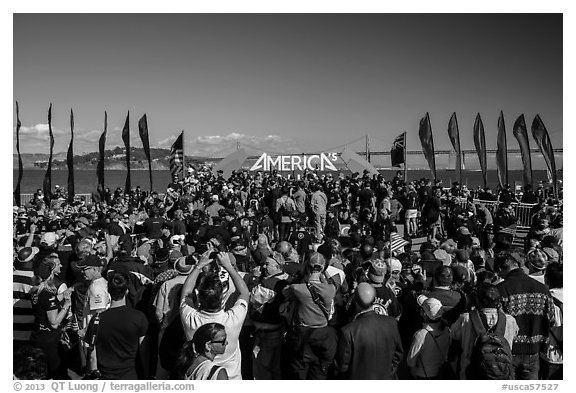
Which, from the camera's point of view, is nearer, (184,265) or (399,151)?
(184,265)

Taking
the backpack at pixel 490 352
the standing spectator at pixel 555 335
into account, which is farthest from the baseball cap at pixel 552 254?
the backpack at pixel 490 352

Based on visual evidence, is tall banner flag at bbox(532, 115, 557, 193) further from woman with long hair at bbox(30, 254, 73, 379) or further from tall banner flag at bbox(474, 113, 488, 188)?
woman with long hair at bbox(30, 254, 73, 379)

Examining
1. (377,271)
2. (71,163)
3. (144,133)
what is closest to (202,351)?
(377,271)

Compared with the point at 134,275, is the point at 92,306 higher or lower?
lower

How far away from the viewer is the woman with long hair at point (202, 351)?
341cm

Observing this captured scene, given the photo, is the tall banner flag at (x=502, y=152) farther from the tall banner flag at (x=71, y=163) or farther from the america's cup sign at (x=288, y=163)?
the tall banner flag at (x=71, y=163)

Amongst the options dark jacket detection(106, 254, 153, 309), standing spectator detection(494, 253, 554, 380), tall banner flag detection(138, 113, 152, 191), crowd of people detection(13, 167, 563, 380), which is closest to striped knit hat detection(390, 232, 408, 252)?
crowd of people detection(13, 167, 563, 380)

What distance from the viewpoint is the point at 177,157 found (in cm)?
2223

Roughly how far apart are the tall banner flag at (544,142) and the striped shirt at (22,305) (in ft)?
51.4

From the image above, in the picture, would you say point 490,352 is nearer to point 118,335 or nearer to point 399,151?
point 118,335

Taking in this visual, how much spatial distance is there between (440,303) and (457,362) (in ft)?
1.85

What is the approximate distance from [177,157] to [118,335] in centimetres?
1846

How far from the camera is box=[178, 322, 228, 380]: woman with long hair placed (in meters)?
3.41
